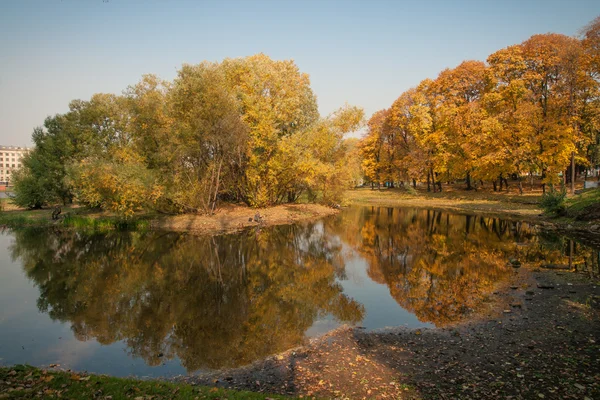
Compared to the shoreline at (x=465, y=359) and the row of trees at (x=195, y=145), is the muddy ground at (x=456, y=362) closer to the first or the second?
the shoreline at (x=465, y=359)

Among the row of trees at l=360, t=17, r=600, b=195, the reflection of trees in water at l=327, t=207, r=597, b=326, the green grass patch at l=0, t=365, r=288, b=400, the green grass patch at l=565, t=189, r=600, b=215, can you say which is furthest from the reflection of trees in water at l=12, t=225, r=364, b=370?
the row of trees at l=360, t=17, r=600, b=195

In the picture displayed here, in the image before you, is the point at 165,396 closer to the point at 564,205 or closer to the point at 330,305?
the point at 330,305

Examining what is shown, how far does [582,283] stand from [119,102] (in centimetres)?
4712

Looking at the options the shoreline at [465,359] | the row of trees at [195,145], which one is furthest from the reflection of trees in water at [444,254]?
the row of trees at [195,145]

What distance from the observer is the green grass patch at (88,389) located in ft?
Answer: 22.1

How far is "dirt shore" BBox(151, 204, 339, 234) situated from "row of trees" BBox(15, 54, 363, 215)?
4.89 feet

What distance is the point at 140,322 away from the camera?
13.1 m

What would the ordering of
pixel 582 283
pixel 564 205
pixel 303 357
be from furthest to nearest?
pixel 564 205, pixel 582 283, pixel 303 357

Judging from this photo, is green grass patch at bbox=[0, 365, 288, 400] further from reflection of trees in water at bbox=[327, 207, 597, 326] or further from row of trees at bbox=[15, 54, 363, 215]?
row of trees at bbox=[15, 54, 363, 215]

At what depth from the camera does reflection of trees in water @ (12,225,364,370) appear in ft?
38.1

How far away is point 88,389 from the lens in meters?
7.05

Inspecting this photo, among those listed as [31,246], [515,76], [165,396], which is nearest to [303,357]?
[165,396]

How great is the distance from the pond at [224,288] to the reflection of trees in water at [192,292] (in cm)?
6

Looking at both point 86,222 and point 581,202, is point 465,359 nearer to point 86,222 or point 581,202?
point 581,202
